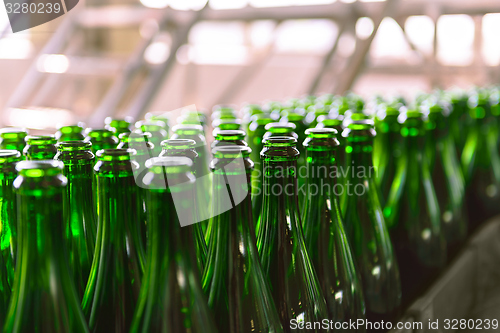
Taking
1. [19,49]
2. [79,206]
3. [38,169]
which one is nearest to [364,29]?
[79,206]

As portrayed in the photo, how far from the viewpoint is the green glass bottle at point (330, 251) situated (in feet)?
1.66

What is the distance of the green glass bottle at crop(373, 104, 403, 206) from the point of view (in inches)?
29.7

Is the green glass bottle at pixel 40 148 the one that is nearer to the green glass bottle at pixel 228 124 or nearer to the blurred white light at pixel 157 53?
the green glass bottle at pixel 228 124

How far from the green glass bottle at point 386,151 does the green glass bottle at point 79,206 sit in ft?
1.56

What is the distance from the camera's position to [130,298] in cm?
39

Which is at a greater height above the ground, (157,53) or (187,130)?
(157,53)

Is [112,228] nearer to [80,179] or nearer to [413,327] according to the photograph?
[80,179]

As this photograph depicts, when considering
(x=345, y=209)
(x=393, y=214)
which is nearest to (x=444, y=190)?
(x=393, y=214)

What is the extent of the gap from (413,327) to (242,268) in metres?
0.28

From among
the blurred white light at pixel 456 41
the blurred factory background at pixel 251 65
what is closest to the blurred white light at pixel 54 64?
the blurred factory background at pixel 251 65

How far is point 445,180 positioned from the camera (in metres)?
0.87

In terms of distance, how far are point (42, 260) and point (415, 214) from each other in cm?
62

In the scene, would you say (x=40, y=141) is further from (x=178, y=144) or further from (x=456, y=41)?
(x=456, y=41)

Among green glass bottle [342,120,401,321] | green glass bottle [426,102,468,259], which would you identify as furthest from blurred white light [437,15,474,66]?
green glass bottle [342,120,401,321]
